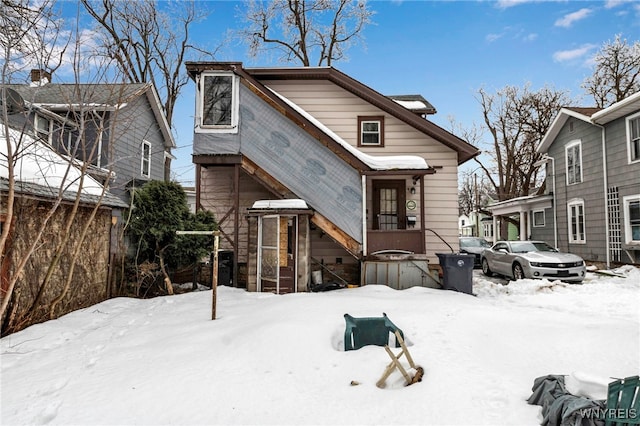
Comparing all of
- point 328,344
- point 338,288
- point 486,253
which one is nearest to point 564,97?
point 486,253

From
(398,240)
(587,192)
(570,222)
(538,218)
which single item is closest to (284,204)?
(398,240)

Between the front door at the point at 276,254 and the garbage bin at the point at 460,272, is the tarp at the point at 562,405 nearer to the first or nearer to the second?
the garbage bin at the point at 460,272

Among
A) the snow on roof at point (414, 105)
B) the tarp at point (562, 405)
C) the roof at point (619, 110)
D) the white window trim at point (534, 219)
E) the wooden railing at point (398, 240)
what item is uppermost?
the snow on roof at point (414, 105)

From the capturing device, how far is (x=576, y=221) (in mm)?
15898

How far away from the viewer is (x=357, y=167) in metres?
9.42

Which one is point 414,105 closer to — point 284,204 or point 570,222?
point 284,204

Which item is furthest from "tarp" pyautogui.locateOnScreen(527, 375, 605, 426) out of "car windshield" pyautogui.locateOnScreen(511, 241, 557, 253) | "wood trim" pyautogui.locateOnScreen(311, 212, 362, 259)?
"car windshield" pyautogui.locateOnScreen(511, 241, 557, 253)

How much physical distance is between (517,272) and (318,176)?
7.77m

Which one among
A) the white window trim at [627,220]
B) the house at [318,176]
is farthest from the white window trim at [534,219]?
the house at [318,176]

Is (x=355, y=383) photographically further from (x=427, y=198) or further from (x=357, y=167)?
(x=427, y=198)

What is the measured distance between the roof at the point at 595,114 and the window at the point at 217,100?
14.0 metres

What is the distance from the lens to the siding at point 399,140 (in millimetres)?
11234

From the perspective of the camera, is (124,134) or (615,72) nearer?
(124,134)

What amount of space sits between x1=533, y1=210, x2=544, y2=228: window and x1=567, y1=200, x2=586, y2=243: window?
2383 millimetres
